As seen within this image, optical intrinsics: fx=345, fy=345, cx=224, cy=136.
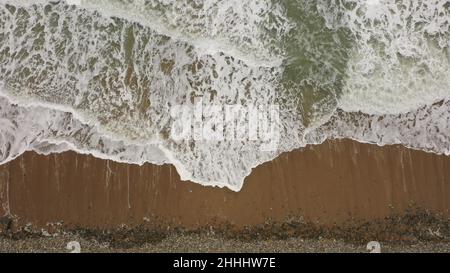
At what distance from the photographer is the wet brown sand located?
2303 millimetres

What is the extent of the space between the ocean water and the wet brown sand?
85 mm

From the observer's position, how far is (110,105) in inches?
93.8

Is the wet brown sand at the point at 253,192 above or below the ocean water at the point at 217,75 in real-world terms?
below

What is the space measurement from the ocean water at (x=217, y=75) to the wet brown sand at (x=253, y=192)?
0.28 feet

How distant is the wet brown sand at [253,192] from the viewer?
2303 mm

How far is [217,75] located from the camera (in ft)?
7.89

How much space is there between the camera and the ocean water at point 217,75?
2355mm

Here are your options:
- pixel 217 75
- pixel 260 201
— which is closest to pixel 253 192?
pixel 260 201

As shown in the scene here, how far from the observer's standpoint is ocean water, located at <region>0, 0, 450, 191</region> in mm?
2355

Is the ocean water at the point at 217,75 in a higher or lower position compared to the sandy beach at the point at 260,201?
higher

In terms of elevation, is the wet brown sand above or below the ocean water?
below

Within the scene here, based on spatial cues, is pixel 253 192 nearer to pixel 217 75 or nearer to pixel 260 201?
pixel 260 201

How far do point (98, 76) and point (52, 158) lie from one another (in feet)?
2.11

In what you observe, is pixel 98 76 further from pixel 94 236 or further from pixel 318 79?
pixel 318 79
